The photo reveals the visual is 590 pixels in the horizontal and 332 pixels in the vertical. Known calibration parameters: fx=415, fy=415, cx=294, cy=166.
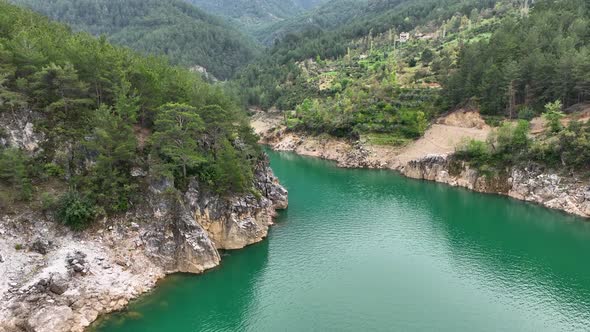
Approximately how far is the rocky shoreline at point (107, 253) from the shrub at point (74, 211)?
67 centimetres

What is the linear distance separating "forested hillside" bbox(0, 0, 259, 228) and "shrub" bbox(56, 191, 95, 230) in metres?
0.08

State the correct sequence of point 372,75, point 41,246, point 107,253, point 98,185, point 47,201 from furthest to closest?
point 372,75 < point 98,185 < point 107,253 < point 47,201 < point 41,246

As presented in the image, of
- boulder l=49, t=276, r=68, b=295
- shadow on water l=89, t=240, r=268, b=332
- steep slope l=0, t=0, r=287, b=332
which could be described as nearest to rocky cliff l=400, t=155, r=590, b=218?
steep slope l=0, t=0, r=287, b=332

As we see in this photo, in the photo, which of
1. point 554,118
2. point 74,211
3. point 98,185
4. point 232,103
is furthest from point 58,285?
point 554,118

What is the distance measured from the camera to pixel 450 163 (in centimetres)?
7631

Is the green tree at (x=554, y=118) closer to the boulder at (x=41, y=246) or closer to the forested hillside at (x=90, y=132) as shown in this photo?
the forested hillside at (x=90, y=132)

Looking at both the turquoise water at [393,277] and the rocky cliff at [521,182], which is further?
the rocky cliff at [521,182]

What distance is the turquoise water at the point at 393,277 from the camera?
34.7 m

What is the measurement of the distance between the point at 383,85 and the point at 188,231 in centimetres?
7846

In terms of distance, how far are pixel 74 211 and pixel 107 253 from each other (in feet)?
14.9

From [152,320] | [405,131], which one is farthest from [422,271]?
[405,131]

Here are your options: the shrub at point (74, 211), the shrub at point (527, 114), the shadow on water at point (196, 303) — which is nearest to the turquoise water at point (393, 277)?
the shadow on water at point (196, 303)

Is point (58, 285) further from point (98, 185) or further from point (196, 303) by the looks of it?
point (196, 303)

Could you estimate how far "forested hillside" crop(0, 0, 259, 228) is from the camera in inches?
1452
